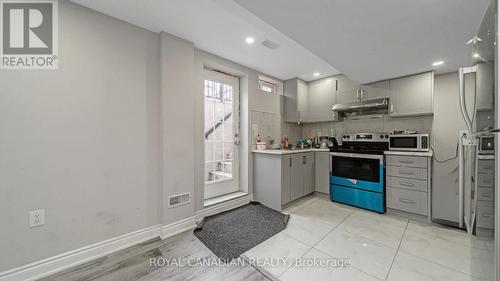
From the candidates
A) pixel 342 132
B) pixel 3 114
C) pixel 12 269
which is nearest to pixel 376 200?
pixel 342 132

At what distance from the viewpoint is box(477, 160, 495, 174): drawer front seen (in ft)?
2.56

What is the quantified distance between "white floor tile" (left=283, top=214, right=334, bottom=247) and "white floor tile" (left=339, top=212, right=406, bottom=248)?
26 centimetres

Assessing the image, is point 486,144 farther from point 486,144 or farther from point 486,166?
point 486,166

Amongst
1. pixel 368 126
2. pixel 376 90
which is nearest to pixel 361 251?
pixel 368 126

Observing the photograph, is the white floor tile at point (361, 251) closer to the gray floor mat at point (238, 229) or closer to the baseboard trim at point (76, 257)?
the gray floor mat at point (238, 229)

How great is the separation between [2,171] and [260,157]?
2.67 metres

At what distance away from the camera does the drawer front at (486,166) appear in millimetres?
779

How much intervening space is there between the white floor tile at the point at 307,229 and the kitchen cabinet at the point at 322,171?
3.08 ft

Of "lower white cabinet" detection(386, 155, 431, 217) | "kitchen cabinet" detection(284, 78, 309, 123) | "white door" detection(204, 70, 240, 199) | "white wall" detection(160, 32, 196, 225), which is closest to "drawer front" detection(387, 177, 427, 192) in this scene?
"lower white cabinet" detection(386, 155, 431, 217)

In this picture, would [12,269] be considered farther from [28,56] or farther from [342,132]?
[342,132]

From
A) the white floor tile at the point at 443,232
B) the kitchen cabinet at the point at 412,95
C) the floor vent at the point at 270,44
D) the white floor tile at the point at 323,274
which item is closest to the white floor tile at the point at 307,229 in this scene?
the white floor tile at the point at 323,274

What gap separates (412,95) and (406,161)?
102 cm

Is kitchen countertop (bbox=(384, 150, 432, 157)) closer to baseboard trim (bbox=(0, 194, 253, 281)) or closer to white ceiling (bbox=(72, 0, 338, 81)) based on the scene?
white ceiling (bbox=(72, 0, 338, 81))

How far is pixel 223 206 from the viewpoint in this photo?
105 inches
